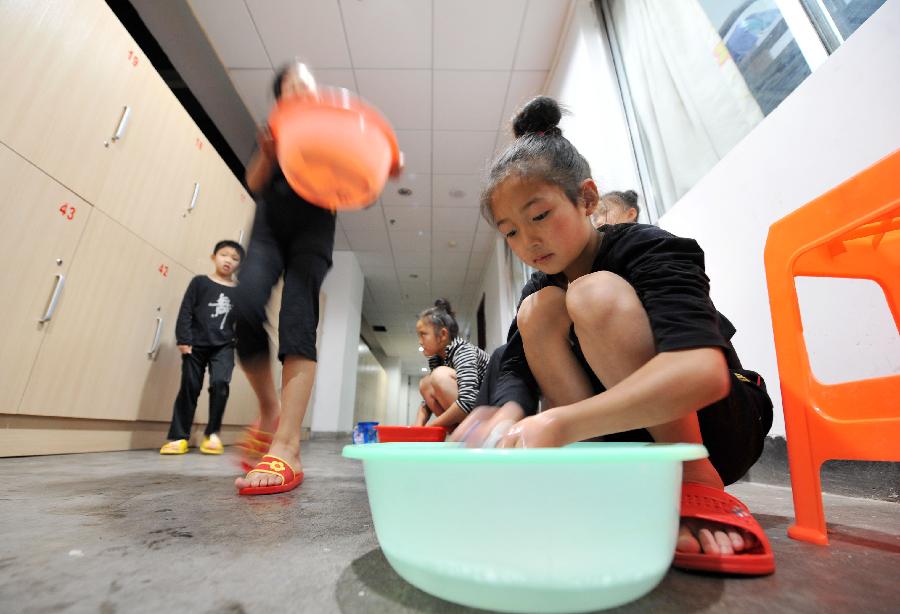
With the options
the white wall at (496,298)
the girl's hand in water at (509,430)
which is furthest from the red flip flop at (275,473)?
the white wall at (496,298)

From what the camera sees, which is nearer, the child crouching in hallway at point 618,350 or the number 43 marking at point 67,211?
the child crouching in hallway at point 618,350

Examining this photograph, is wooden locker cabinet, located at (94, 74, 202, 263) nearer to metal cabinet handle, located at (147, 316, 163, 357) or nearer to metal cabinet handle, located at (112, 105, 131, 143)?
metal cabinet handle, located at (112, 105, 131, 143)

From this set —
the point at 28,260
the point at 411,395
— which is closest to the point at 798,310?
the point at 28,260

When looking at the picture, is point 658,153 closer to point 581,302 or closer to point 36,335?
point 581,302

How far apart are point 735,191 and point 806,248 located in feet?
2.48

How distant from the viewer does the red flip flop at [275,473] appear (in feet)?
2.50

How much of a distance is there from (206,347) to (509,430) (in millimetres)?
1956

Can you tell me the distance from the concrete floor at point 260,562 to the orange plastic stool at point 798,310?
0.10m

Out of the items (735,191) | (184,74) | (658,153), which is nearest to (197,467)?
(735,191)

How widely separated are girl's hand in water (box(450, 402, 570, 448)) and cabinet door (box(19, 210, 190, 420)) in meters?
1.56

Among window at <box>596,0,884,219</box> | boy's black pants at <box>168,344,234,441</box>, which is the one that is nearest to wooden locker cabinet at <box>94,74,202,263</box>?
boy's black pants at <box>168,344,234,441</box>

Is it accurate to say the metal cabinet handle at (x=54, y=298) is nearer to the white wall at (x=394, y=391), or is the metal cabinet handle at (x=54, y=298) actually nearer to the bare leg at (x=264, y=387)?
the bare leg at (x=264, y=387)

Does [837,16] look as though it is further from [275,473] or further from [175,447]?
[175,447]

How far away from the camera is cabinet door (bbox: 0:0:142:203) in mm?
1245
